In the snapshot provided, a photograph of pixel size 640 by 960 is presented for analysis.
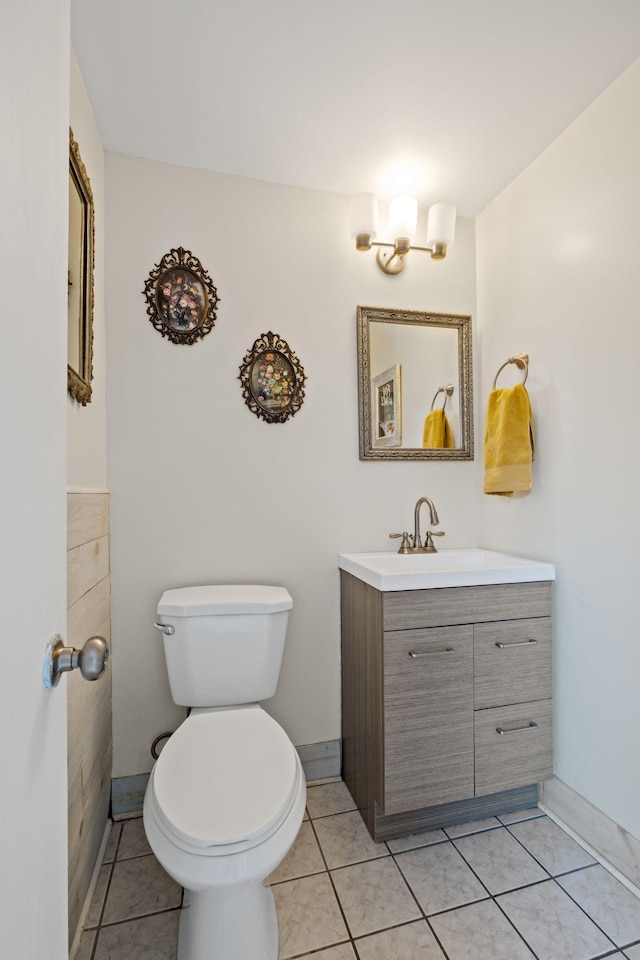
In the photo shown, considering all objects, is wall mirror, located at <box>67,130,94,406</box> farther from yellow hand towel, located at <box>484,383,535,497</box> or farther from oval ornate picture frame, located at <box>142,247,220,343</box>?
yellow hand towel, located at <box>484,383,535,497</box>

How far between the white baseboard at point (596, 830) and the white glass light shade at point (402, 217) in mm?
2112

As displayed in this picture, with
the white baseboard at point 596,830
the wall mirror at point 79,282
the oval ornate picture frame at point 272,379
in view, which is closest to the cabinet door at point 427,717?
the white baseboard at point 596,830

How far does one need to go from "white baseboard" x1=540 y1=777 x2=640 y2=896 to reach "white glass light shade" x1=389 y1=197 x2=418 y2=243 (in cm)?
211

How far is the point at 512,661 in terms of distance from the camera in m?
1.69

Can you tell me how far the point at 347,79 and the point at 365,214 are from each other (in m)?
0.45

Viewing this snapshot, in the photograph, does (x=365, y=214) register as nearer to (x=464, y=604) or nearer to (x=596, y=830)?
(x=464, y=604)

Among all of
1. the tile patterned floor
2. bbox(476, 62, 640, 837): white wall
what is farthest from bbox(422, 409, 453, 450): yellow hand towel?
the tile patterned floor

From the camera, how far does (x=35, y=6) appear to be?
53 centimetres

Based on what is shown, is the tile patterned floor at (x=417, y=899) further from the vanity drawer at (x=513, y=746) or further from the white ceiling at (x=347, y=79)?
the white ceiling at (x=347, y=79)

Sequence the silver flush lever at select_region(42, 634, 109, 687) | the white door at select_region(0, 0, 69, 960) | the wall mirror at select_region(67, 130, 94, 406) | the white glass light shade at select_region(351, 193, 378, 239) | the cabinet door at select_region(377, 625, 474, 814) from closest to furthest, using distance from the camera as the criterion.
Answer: the white door at select_region(0, 0, 69, 960) → the silver flush lever at select_region(42, 634, 109, 687) → the wall mirror at select_region(67, 130, 94, 406) → the cabinet door at select_region(377, 625, 474, 814) → the white glass light shade at select_region(351, 193, 378, 239)

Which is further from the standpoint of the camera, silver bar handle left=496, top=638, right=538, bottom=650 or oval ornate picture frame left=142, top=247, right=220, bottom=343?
oval ornate picture frame left=142, top=247, right=220, bottom=343

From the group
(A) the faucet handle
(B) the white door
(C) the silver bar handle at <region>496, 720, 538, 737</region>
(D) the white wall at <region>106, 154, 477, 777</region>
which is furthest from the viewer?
(A) the faucet handle

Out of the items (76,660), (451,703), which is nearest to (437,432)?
(451,703)

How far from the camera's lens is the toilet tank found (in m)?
1.60
